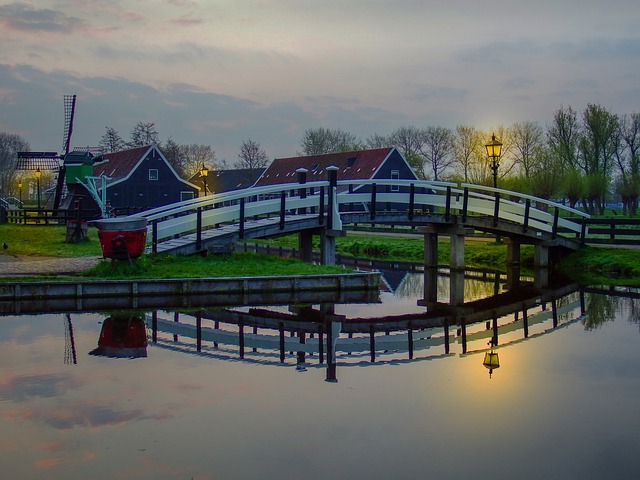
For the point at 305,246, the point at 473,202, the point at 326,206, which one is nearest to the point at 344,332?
the point at 305,246

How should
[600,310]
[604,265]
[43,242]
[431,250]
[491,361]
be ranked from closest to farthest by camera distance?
1. [491,361]
2. [600,310]
3. [604,265]
4. [431,250]
5. [43,242]

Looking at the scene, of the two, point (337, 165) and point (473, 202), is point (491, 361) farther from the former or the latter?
point (337, 165)

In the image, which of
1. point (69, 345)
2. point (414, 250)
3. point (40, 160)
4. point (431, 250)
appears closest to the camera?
point (69, 345)

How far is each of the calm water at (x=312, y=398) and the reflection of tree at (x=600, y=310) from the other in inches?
5.9

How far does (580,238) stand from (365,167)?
26.7 m

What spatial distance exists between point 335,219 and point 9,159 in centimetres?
8430

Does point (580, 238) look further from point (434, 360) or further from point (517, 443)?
point (517, 443)

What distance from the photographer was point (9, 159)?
95750 millimetres

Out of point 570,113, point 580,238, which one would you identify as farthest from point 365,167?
point 580,238

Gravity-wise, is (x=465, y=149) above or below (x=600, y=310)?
above

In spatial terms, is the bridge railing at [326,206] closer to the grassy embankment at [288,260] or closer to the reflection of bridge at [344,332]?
the grassy embankment at [288,260]

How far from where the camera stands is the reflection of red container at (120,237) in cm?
1677

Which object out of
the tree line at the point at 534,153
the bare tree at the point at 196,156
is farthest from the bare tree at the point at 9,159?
the bare tree at the point at 196,156

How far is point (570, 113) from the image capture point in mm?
51219
